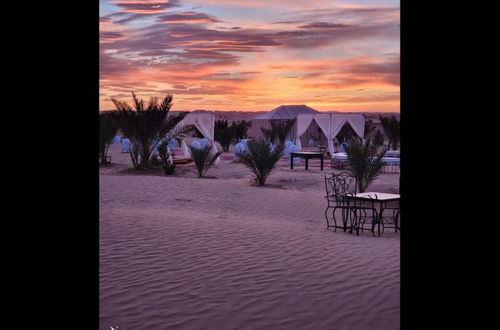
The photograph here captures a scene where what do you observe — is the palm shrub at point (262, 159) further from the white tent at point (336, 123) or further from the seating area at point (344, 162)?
the white tent at point (336, 123)

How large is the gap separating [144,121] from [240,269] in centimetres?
1188

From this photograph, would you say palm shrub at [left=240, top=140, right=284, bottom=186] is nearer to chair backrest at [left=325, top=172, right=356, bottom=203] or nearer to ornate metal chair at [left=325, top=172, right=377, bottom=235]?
chair backrest at [left=325, top=172, right=356, bottom=203]

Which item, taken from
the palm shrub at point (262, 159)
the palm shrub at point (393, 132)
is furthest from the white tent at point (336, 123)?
the palm shrub at point (262, 159)

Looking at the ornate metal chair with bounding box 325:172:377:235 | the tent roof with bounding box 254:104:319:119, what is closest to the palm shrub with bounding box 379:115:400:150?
the tent roof with bounding box 254:104:319:119

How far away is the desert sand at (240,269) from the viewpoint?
3.80 metres

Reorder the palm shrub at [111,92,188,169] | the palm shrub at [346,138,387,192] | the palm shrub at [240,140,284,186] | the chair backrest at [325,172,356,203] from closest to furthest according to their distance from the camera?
the chair backrest at [325,172,356,203] → the palm shrub at [346,138,387,192] → the palm shrub at [240,140,284,186] → the palm shrub at [111,92,188,169]

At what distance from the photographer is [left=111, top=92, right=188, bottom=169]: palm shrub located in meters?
16.6

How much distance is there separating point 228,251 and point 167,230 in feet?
4.92

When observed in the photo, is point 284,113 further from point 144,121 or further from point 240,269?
point 240,269

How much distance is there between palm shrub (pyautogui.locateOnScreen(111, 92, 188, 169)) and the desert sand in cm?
651
